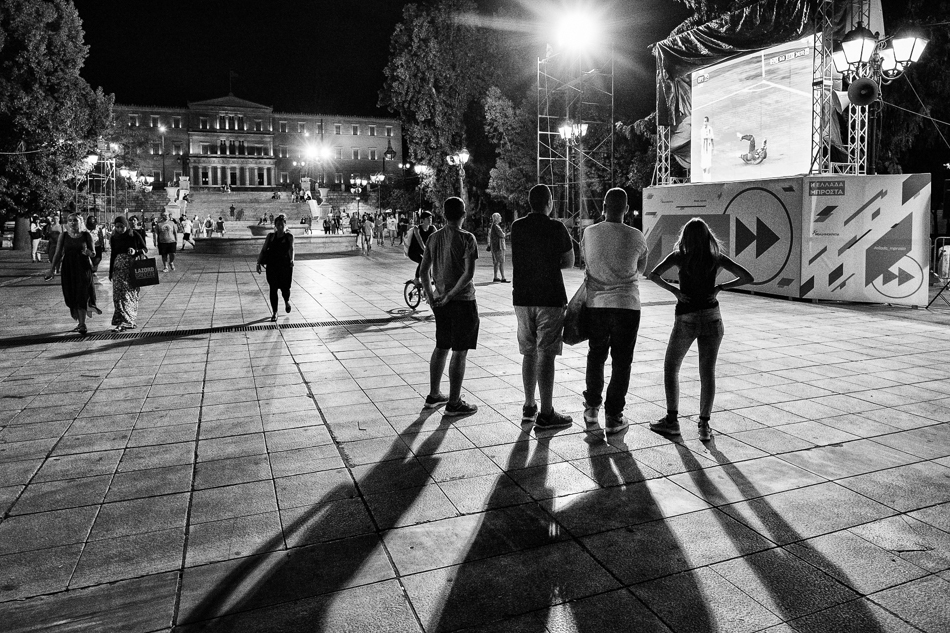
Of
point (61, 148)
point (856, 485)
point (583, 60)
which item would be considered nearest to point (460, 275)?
point (856, 485)

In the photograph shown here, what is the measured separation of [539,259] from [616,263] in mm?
530

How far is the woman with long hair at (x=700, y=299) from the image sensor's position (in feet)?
16.3

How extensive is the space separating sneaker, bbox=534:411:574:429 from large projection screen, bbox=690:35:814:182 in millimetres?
10596

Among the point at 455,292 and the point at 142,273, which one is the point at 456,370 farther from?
the point at 142,273

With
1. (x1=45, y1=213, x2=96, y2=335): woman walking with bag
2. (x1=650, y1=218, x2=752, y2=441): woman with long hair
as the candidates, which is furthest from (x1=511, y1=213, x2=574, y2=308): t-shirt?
(x1=45, y1=213, x2=96, y2=335): woman walking with bag

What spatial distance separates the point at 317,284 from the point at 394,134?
88169 millimetres

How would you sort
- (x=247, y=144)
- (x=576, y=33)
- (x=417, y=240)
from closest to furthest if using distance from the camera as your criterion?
(x=417, y=240) < (x=576, y=33) < (x=247, y=144)

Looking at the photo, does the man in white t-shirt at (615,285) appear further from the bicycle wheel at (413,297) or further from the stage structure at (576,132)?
the stage structure at (576,132)

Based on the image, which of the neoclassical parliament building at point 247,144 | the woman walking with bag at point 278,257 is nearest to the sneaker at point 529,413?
the woman walking with bag at point 278,257

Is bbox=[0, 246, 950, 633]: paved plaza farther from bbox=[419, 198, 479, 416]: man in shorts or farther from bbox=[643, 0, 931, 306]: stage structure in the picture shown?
bbox=[643, 0, 931, 306]: stage structure

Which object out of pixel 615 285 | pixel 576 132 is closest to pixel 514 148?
pixel 576 132

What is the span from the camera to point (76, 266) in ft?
32.1

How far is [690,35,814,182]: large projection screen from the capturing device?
13852mm

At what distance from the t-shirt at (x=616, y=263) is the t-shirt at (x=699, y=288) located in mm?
320
